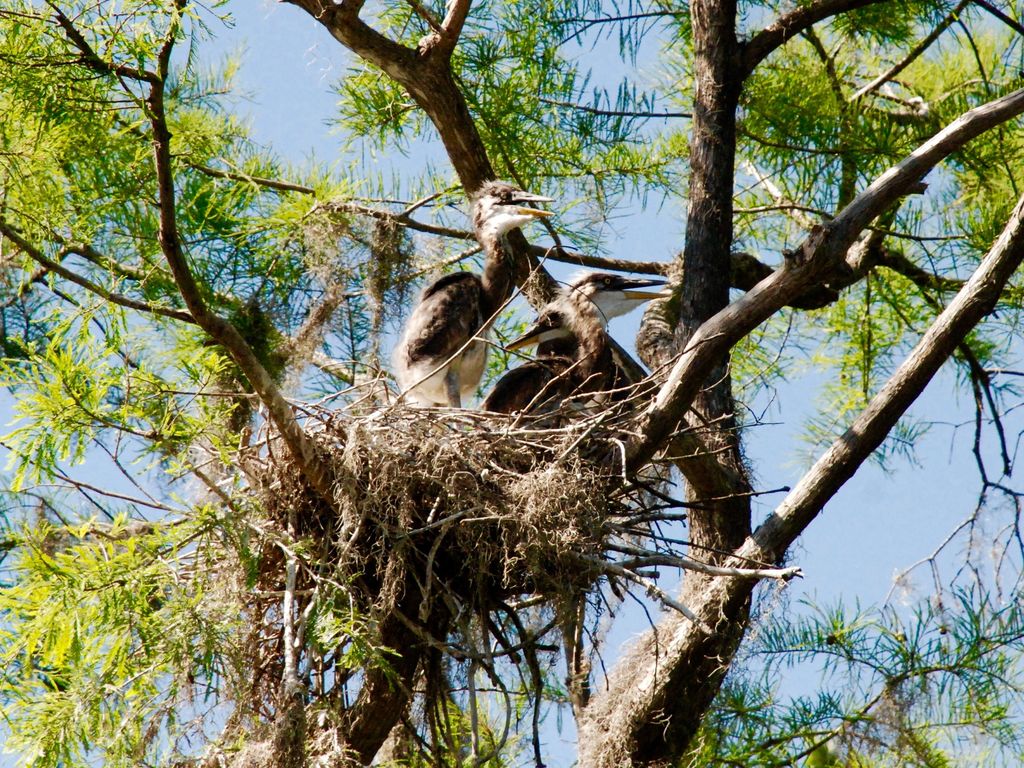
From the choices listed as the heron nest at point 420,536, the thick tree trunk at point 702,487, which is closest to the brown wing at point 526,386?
the thick tree trunk at point 702,487

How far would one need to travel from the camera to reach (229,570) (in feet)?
13.0

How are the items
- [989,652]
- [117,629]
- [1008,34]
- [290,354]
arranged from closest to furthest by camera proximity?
[117,629] → [989,652] → [290,354] → [1008,34]

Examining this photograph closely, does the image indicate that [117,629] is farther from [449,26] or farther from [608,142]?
[608,142]

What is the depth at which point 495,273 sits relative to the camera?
18.7 ft

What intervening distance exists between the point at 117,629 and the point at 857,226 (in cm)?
252

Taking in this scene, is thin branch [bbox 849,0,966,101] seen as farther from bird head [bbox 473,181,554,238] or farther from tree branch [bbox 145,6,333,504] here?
tree branch [bbox 145,6,333,504]

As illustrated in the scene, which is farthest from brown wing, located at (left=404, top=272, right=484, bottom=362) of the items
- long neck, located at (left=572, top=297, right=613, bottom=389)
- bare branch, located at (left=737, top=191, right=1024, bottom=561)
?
bare branch, located at (left=737, top=191, right=1024, bottom=561)

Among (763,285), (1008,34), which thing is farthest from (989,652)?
(1008,34)

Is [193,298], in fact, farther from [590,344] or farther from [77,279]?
[590,344]

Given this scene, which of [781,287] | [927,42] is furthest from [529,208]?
[927,42]

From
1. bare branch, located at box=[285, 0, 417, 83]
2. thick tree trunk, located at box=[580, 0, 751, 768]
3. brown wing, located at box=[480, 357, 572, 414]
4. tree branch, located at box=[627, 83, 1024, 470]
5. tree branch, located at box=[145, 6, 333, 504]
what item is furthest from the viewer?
brown wing, located at box=[480, 357, 572, 414]

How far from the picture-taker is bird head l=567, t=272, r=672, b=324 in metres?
5.67

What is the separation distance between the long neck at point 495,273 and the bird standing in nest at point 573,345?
205mm

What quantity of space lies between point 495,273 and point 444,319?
436 millimetres
